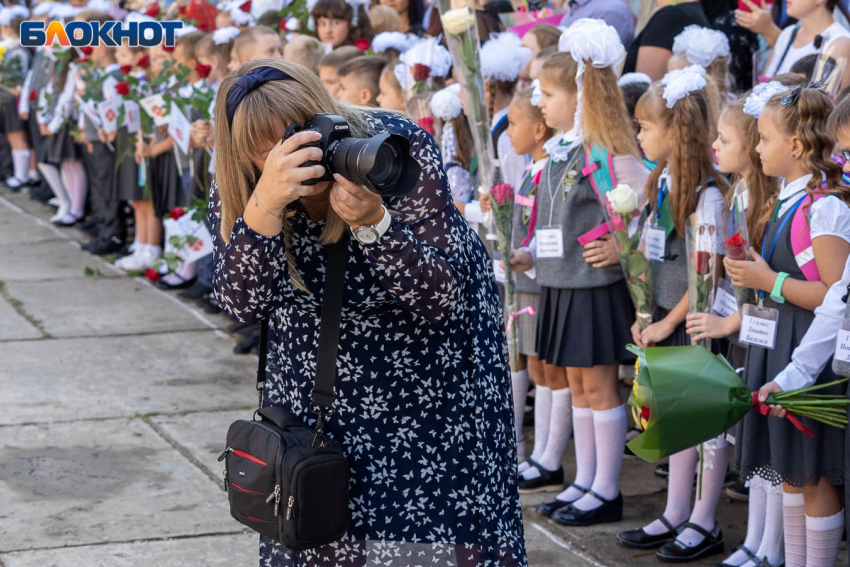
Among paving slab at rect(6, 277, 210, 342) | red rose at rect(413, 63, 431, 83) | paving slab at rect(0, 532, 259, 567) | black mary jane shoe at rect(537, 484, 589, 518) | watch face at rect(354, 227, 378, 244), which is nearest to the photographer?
watch face at rect(354, 227, 378, 244)

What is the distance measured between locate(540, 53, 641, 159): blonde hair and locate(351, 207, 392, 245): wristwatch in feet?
7.56

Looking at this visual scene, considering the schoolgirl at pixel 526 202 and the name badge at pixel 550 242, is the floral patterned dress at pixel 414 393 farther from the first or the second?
the schoolgirl at pixel 526 202

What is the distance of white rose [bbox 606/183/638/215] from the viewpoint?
3.82 m

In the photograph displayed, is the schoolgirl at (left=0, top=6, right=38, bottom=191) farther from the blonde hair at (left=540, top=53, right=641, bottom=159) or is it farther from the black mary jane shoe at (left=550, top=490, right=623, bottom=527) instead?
the black mary jane shoe at (left=550, top=490, right=623, bottom=527)

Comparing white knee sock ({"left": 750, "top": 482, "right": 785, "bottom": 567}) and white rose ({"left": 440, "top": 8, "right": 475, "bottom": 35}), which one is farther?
white rose ({"left": 440, "top": 8, "right": 475, "bottom": 35})

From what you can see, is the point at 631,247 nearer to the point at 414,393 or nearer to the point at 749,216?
the point at 749,216

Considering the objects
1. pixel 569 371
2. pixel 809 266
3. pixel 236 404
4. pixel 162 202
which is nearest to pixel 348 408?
pixel 809 266

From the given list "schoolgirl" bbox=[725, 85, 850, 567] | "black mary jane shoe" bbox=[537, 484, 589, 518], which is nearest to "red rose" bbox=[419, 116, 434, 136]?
"black mary jane shoe" bbox=[537, 484, 589, 518]

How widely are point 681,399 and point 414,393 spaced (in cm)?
85

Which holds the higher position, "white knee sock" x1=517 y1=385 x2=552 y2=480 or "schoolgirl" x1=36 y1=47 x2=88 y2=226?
"schoolgirl" x1=36 y1=47 x2=88 y2=226

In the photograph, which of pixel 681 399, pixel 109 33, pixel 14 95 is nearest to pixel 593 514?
pixel 681 399

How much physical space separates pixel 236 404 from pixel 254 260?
3.70 meters

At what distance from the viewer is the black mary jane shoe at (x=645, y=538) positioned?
3.94 meters

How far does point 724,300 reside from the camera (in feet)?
12.1
